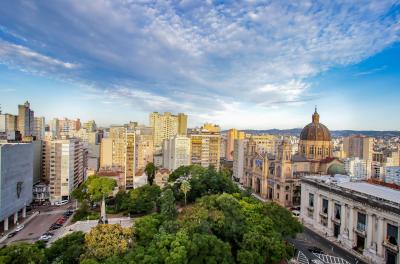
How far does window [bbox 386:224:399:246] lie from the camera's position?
36.1 m

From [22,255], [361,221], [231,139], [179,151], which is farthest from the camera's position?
[231,139]

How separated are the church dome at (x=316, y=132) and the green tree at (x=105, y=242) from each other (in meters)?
60.7

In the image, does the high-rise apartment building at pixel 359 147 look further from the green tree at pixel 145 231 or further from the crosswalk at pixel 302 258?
the green tree at pixel 145 231

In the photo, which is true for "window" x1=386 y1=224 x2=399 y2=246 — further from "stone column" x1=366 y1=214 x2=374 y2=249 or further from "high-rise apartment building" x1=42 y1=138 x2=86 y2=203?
"high-rise apartment building" x1=42 y1=138 x2=86 y2=203

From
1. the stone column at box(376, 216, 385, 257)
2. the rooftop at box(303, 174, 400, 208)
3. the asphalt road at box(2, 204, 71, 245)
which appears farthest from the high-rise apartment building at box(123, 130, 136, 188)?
the stone column at box(376, 216, 385, 257)

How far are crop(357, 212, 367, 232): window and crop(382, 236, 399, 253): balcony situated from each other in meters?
4.00

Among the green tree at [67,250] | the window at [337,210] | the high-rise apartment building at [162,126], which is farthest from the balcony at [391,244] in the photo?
the high-rise apartment building at [162,126]

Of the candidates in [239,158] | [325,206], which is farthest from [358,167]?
[325,206]

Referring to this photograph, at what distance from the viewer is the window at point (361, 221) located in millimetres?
41344

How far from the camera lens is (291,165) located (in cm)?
6831

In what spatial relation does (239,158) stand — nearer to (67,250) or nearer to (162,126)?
(162,126)

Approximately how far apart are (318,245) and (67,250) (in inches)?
1433

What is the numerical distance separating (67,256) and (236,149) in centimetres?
7524

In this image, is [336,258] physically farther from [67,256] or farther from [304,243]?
[67,256]
